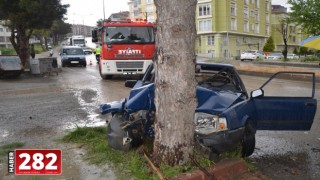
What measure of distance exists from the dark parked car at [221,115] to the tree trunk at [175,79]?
443 millimetres

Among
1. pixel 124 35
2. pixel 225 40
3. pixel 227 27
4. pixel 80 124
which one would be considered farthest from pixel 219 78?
pixel 225 40

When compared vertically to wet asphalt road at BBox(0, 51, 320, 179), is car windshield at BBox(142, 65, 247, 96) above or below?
above

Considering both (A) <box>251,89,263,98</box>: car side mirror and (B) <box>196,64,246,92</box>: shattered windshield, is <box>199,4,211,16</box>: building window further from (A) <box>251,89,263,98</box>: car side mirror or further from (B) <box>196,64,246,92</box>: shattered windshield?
(A) <box>251,89,263,98</box>: car side mirror

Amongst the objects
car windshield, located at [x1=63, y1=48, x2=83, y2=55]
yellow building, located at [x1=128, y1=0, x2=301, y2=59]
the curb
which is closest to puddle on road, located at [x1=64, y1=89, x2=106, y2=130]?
the curb

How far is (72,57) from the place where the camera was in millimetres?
31047

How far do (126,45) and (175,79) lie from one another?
12.7 meters

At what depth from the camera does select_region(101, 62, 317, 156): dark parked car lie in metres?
4.78

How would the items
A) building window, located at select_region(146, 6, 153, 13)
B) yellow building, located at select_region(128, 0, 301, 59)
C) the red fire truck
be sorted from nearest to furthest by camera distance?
the red fire truck < yellow building, located at select_region(128, 0, 301, 59) < building window, located at select_region(146, 6, 153, 13)

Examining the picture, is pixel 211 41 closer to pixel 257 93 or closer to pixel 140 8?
pixel 140 8

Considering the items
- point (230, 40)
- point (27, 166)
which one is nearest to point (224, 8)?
point (230, 40)

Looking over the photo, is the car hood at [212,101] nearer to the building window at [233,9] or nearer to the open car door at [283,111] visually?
the open car door at [283,111]

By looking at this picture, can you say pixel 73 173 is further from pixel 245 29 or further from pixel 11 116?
pixel 245 29

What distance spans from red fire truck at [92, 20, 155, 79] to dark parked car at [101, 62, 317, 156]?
1094 centimetres

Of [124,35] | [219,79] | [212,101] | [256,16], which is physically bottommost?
[212,101]
